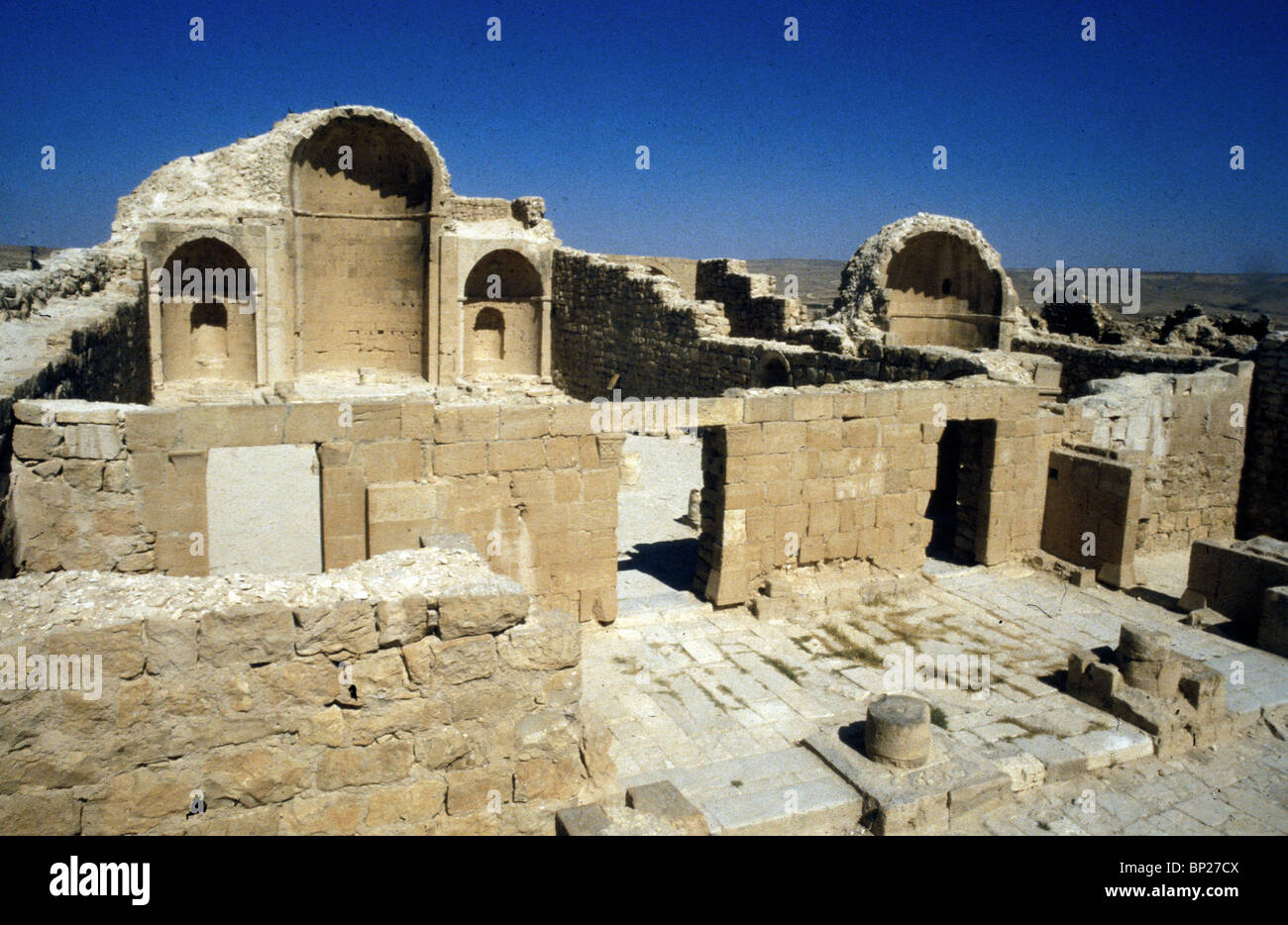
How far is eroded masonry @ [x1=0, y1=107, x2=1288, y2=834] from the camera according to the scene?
12.5 ft

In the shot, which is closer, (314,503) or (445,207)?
(314,503)

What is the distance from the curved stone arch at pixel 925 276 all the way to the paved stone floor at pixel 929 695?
23.9 feet

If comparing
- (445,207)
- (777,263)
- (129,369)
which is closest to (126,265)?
(129,369)

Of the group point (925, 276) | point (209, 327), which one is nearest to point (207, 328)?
point (209, 327)

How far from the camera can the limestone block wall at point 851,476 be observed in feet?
30.9

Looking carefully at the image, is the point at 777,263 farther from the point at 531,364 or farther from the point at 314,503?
the point at 314,503

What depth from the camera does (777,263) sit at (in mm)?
90375

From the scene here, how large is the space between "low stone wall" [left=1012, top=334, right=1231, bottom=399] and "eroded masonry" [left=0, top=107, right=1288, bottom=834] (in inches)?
2.5

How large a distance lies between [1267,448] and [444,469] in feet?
40.0

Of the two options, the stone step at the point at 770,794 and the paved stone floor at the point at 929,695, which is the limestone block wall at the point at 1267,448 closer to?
the paved stone floor at the point at 929,695

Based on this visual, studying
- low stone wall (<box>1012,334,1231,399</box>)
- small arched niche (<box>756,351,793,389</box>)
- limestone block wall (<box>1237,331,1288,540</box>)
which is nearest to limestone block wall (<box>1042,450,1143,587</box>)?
limestone block wall (<box>1237,331,1288,540</box>)

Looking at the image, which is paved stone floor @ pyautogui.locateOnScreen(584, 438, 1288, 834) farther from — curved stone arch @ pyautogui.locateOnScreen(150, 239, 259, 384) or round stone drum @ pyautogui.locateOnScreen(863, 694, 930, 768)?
curved stone arch @ pyautogui.locateOnScreen(150, 239, 259, 384)

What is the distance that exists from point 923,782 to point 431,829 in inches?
139

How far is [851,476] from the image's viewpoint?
998 centimetres
